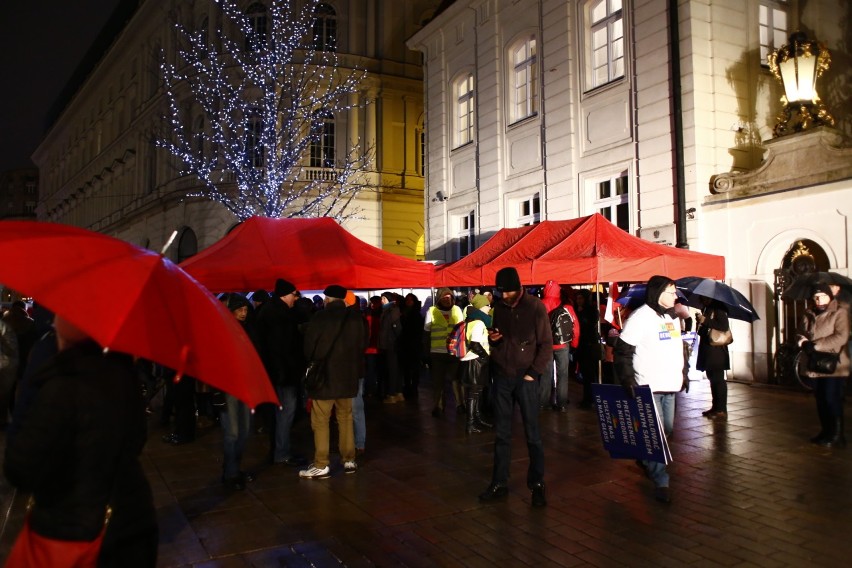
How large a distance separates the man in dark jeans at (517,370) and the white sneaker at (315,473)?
5.80 feet

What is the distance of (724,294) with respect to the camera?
361 inches

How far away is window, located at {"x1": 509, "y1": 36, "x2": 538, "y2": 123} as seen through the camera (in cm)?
1827

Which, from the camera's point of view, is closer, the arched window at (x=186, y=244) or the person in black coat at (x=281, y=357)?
the person in black coat at (x=281, y=357)

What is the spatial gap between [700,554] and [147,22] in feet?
137

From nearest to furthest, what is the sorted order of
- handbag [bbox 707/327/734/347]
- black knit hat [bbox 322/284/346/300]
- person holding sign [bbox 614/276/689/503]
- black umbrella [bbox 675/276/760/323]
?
person holding sign [bbox 614/276/689/503] < black knit hat [bbox 322/284/346/300] < black umbrella [bbox 675/276/760/323] < handbag [bbox 707/327/734/347]

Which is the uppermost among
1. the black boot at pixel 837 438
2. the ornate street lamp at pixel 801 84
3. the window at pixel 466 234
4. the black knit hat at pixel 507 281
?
the ornate street lamp at pixel 801 84

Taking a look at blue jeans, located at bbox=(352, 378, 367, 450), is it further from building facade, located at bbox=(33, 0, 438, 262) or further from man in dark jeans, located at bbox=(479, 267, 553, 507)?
building facade, located at bbox=(33, 0, 438, 262)

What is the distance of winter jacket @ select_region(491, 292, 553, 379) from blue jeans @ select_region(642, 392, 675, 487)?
1154 millimetres

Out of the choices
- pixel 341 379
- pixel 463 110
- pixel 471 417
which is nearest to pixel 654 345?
pixel 341 379

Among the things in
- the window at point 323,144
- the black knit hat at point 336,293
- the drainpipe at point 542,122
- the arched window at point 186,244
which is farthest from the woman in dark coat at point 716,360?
the arched window at point 186,244

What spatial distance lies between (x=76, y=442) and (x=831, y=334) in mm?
7776

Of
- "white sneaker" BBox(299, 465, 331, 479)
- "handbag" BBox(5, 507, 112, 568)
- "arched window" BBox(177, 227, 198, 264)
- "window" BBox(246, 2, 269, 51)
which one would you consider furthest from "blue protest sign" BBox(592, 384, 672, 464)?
"arched window" BBox(177, 227, 198, 264)

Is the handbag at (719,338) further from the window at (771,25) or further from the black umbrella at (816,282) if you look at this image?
the window at (771,25)

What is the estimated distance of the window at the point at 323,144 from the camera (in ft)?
95.6
